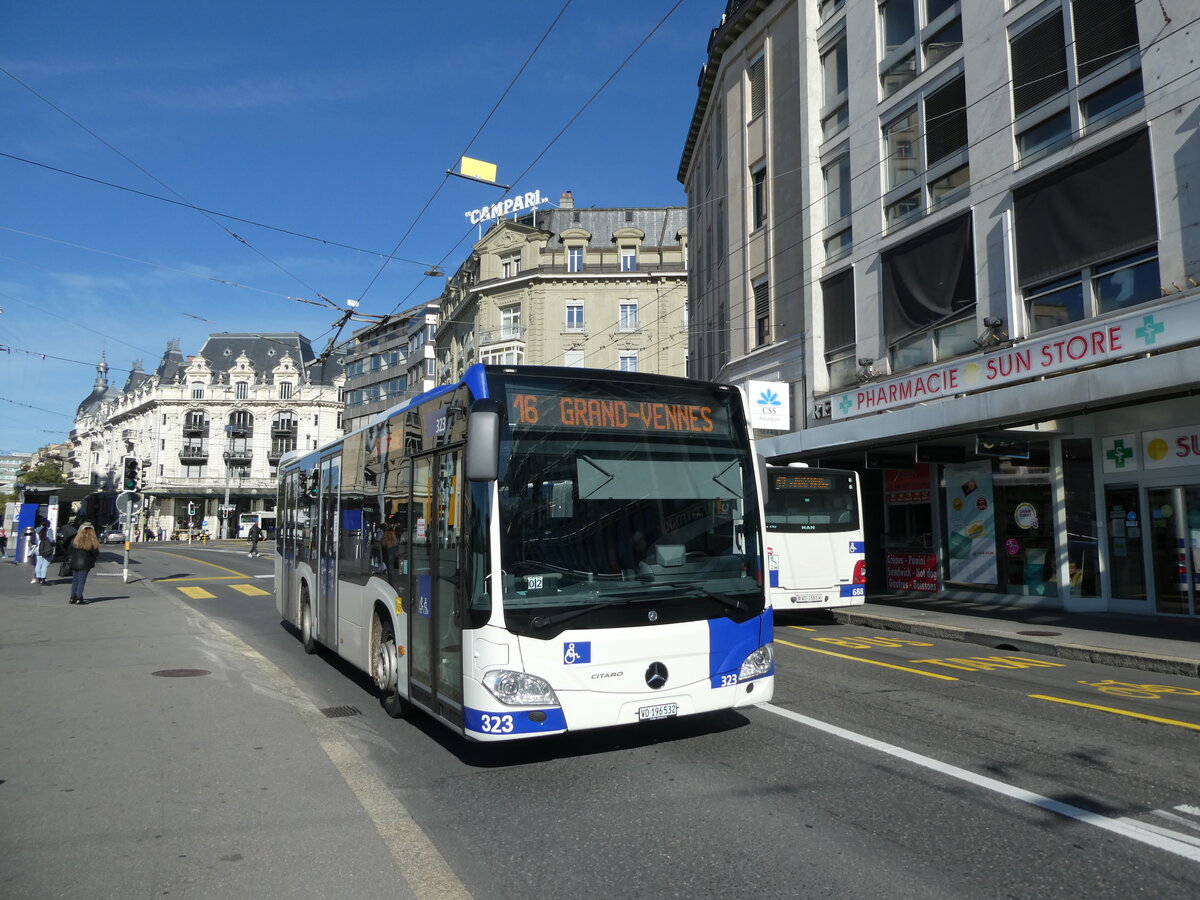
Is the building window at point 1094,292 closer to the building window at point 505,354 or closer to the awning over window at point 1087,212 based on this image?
the awning over window at point 1087,212

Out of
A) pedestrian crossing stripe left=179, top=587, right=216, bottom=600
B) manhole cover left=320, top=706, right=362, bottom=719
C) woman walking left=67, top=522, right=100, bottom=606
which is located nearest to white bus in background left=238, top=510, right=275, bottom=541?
pedestrian crossing stripe left=179, top=587, right=216, bottom=600

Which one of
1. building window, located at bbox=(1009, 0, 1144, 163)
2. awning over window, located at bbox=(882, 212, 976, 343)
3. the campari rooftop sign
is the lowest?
the campari rooftop sign

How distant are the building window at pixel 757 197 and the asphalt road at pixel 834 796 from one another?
1947cm

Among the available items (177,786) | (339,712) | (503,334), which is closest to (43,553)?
(339,712)

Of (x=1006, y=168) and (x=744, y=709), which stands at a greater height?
(x=1006, y=168)

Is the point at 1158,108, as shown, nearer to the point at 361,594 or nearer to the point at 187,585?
the point at 361,594

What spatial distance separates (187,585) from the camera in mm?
23688

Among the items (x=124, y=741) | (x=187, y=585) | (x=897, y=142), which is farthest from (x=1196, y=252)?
(x=187, y=585)

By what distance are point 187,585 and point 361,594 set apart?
1791 cm

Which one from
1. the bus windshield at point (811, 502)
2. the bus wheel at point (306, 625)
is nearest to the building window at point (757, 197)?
the bus windshield at point (811, 502)

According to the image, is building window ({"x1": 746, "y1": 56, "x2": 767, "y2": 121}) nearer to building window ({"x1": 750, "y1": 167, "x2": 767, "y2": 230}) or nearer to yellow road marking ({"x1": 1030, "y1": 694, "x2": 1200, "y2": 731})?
building window ({"x1": 750, "y1": 167, "x2": 767, "y2": 230})

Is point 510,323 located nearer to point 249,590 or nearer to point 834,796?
point 249,590

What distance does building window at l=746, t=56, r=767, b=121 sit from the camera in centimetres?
2583

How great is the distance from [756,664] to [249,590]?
754 inches
